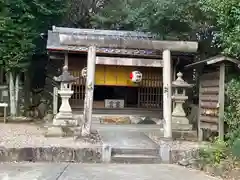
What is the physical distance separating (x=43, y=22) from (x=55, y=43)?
12.9 ft

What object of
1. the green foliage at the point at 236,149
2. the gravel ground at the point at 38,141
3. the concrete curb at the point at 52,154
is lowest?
the concrete curb at the point at 52,154

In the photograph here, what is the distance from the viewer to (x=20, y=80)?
1884 cm

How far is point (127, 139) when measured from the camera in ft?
36.5

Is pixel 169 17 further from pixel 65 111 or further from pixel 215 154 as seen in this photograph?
pixel 215 154

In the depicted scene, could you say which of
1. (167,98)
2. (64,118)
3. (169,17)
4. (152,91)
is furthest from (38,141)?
(152,91)

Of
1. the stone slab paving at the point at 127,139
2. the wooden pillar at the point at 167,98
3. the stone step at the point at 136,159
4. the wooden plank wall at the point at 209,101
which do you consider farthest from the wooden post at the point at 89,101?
the wooden plank wall at the point at 209,101

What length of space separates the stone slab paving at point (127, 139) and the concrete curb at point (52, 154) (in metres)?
0.71

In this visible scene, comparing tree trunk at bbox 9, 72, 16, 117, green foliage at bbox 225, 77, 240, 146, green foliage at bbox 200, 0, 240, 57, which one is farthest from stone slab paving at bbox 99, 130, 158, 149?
tree trunk at bbox 9, 72, 16, 117

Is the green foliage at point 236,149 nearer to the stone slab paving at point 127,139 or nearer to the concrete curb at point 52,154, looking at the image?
the stone slab paving at point 127,139

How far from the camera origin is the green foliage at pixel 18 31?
16156mm

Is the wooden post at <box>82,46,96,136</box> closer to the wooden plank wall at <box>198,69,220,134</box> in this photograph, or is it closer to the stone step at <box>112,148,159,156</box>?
the stone step at <box>112,148,159,156</box>

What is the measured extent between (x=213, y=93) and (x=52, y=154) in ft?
16.1

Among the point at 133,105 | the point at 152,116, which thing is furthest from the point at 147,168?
the point at 133,105

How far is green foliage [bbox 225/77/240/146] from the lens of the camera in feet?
30.0
